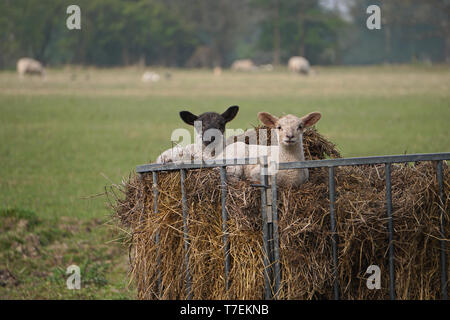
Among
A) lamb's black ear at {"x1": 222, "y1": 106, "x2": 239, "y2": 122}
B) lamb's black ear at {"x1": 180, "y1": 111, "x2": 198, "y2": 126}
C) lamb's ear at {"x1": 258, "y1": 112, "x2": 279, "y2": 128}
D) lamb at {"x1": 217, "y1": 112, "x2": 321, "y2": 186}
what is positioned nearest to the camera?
lamb at {"x1": 217, "y1": 112, "x2": 321, "y2": 186}

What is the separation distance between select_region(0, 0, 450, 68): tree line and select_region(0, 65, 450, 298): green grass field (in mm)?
33012

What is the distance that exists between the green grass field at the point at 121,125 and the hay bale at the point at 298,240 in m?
0.94

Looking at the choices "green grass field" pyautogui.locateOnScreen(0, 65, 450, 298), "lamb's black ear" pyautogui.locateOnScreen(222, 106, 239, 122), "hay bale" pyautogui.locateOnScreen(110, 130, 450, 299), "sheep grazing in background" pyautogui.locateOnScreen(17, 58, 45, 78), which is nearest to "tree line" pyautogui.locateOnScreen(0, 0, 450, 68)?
"sheep grazing in background" pyautogui.locateOnScreen(17, 58, 45, 78)

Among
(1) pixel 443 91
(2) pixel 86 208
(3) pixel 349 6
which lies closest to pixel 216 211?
(2) pixel 86 208

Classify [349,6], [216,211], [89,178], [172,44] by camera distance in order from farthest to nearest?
[349,6]
[172,44]
[89,178]
[216,211]

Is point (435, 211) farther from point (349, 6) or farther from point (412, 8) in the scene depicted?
point (349, 6)

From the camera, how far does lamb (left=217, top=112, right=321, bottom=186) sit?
5.66 meters

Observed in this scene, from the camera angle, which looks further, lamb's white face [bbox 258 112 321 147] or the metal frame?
lamb's white face [bbox 258 112 321 147]

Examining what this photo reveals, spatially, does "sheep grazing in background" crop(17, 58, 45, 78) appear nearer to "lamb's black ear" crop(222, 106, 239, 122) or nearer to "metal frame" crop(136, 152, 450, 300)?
"lamb's black ear" crop(222, 106, 239, 122)

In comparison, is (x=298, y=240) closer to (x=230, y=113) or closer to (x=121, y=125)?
(x=230, y=113)

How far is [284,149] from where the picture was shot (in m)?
5.96

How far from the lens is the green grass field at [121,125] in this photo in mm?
12747

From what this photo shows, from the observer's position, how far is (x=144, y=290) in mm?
5648

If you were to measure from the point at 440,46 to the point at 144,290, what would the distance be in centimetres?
10878
